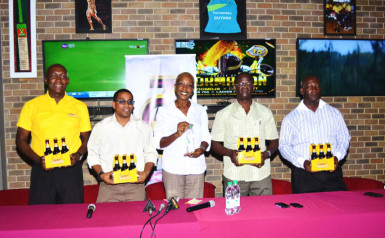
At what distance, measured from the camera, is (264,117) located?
10.9ft

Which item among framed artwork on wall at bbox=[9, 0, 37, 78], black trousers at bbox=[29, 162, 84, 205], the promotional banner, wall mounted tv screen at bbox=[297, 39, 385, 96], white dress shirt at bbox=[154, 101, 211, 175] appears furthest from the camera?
wall mounted tv screen at bbox=[297, 39, 385, 96]

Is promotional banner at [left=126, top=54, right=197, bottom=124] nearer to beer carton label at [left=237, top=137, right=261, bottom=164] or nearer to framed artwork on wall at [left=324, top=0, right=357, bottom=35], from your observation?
beer carton label at [left=237, top=137, right=261, bottom=164]

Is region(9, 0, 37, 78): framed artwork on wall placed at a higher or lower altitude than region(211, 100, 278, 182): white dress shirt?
higher

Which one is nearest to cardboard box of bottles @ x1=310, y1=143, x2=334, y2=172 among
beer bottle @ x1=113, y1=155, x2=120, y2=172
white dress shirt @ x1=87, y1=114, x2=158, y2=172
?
white dress shirt @ x1=87, y1=114, x2=158, y2=172

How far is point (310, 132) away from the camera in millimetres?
3174

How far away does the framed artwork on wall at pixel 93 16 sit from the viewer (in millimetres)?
4285

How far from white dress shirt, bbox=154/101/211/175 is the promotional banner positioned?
1.02m

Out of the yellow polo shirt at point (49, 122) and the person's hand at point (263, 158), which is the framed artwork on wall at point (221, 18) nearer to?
the person's hand at point (263, 158)

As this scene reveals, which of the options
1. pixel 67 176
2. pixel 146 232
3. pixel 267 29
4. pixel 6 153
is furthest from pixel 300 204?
pixel 6 153

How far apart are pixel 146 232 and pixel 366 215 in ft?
5.03

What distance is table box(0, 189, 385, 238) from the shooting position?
6.28ft

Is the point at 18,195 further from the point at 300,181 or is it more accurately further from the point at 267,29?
the point at 267,29

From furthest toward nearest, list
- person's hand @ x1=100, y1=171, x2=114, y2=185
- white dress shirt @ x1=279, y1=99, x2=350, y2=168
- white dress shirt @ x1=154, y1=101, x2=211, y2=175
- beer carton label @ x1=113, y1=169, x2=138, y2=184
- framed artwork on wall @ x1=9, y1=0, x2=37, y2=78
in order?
framed artwork on wall @ x1=9, y1=0, x2=37, y2=78 < white dress shirt @ x1=279, y1=99, x2=350, y2=168 < white dress shirt @ x1=154, y1=101, x2=211, y2=175 < person's hand @ x1=100, y1=171, x2=114, y2=185 < beer carton label @ x1=113, y1=169, x2=138, y2=184

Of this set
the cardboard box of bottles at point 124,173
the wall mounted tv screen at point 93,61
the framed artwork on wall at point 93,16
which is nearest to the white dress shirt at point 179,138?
the cardboard box of bottles at point 124,173
